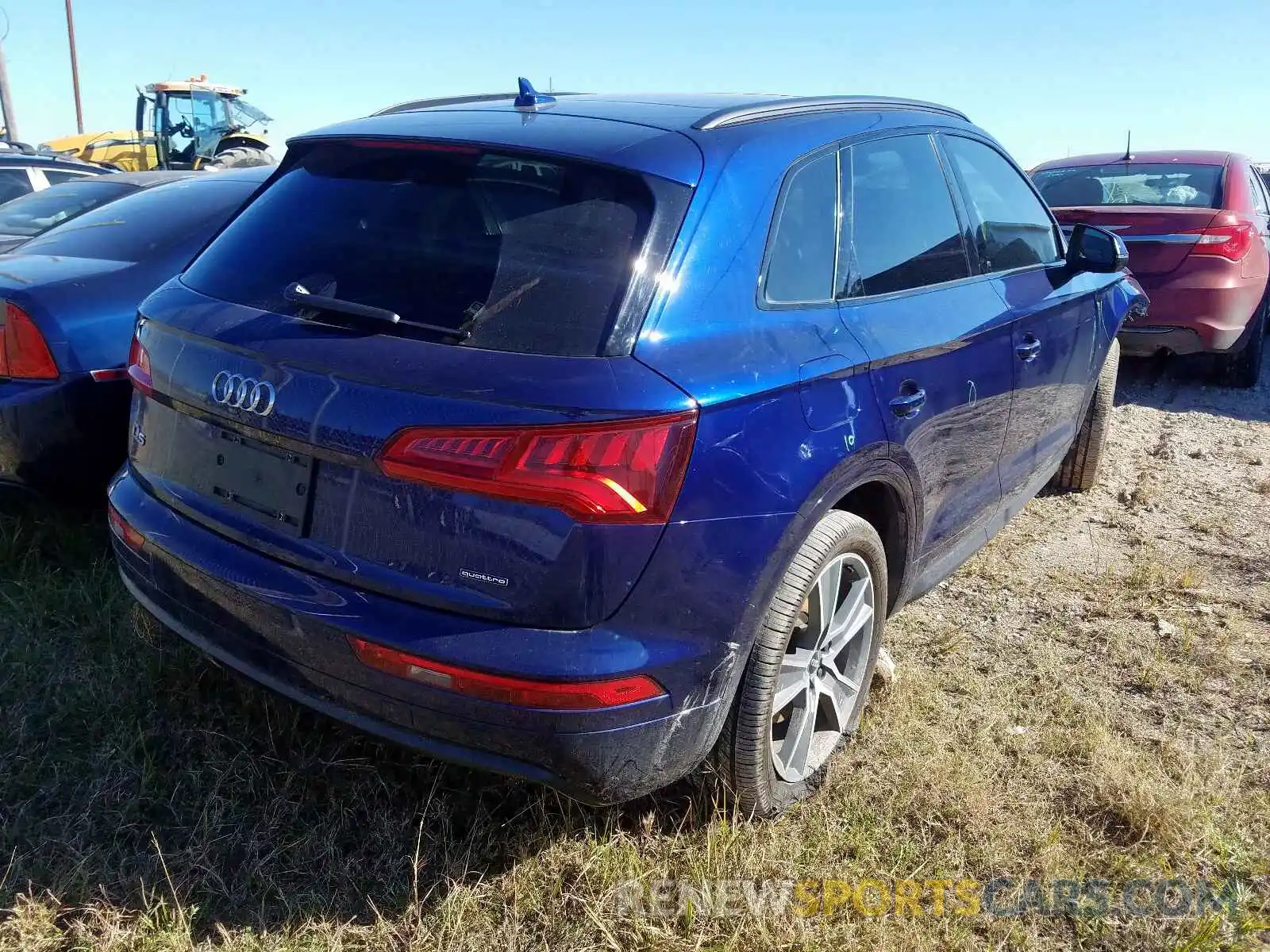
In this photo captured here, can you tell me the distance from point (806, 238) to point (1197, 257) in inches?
190

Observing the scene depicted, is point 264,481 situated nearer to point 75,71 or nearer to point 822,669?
point 822,669

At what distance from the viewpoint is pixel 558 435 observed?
1786mm

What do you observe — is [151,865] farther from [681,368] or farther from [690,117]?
[690,117]

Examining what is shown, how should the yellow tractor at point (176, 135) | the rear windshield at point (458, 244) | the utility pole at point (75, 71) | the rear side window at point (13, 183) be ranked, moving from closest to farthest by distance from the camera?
the rear windshield at point (458, 244) → the rear side window at point (13, 183) → the yellow tractor at point (176, 135) → the utility pole at point (75, 71)

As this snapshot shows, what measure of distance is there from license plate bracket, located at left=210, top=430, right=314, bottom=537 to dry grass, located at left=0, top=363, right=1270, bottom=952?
77 cm

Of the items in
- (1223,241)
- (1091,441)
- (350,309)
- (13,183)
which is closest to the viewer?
(350,309)

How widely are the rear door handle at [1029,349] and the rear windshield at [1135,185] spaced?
13.1ft

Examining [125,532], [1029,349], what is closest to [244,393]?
[125,532]

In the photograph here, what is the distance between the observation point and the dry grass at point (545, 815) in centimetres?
211

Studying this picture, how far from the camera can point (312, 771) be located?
2.54 meters

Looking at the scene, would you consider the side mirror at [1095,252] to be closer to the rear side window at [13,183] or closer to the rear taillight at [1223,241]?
the rear taillight at [1223,241]

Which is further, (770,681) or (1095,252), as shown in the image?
(1095,252)

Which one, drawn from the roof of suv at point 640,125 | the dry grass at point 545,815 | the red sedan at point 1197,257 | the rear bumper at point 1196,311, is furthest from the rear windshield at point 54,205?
the rear bumper at point 1196,311

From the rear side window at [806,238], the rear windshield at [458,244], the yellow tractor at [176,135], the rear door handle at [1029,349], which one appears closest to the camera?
the rear windshield at [458,244]
